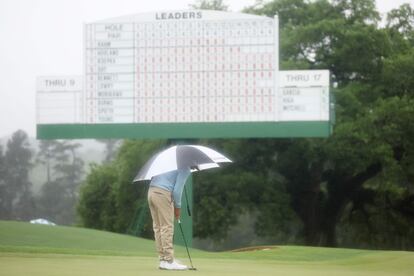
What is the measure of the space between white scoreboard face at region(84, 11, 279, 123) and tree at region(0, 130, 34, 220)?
32.9 meters

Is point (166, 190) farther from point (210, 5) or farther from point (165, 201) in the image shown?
point (210, 5)

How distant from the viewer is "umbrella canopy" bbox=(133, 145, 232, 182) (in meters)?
7.61

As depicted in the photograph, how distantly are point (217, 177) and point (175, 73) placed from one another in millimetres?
10694

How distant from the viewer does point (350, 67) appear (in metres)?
29.8

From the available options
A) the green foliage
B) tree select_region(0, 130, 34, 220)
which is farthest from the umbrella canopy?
tree select_region(0, 130, 34, 220)

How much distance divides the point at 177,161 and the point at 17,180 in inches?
1819

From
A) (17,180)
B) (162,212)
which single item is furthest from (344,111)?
(17,180)

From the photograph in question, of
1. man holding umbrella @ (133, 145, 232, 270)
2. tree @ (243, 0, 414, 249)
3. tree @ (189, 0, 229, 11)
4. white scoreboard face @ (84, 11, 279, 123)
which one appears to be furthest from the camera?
tree @ (189, 0, 229, 11)

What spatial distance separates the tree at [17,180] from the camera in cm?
5106

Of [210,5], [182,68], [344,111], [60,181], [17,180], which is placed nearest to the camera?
[182,68]

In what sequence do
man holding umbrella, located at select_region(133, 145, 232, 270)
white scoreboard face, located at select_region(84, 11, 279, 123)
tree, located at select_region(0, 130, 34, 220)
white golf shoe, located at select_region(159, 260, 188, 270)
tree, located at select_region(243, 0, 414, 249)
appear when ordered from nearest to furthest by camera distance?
white golf shoe, located at select_region(159, 260, 188, 270), man holding umbrella, located at select_region(133, 145, 232, 270), white scoreboard face, located at select_region(84, 11, 279, 123), tree, located at select_region(243, 0, 414, 249), tree, located at select_region(0, 130, 34, 220)

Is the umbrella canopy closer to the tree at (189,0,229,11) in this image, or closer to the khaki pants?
the khaki pants

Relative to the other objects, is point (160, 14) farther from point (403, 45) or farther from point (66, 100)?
point (403, 45)

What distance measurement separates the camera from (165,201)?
7.64 meters
